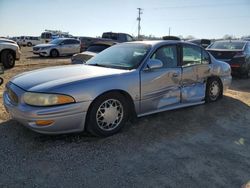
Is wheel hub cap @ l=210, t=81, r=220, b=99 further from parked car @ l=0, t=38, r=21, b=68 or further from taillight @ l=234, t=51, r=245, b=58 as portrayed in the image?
parked car @ l=0, t=38, r=21, b=68

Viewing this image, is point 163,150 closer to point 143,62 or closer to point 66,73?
point 143,62

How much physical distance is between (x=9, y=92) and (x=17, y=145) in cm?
90

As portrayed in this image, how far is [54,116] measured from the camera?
400 cm

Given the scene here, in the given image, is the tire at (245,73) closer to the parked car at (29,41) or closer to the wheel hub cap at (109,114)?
the wheel hub cap at (109,114)

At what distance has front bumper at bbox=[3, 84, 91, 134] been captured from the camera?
13.0ft

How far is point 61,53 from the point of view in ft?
72.5

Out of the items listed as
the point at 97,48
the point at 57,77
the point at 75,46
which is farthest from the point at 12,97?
the point at 75,46

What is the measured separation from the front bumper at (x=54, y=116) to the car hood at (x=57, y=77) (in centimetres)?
21

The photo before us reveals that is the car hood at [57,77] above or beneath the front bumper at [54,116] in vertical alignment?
above

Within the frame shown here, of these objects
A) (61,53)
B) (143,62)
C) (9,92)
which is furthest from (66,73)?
(61,53)

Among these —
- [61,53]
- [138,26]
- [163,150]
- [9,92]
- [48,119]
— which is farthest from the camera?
[138,26]

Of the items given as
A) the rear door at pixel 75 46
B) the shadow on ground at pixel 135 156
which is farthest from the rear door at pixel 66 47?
the shadow on ground at pixel 135 156

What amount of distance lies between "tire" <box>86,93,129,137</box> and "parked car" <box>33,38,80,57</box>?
57.3 feet

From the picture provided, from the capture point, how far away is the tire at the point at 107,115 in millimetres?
4344
